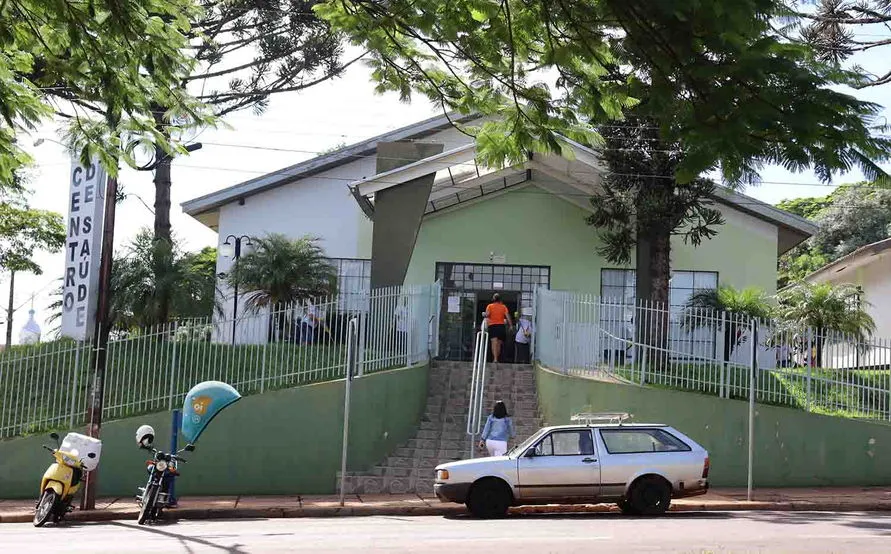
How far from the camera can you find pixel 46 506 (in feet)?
44.4

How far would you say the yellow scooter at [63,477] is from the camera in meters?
13.5

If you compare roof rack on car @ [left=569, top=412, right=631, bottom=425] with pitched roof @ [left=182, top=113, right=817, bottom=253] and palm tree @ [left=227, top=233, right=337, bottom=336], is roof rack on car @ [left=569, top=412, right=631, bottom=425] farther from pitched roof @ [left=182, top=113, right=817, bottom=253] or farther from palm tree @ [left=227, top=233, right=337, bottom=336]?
pitched roof @ [left=182, top=113, right=817, bottom=253]

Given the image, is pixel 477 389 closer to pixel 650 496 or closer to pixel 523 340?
pixel 523 340

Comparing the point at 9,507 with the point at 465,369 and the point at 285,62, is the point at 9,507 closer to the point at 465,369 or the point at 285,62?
the point at 465,369

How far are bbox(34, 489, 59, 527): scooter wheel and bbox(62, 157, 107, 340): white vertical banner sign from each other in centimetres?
510

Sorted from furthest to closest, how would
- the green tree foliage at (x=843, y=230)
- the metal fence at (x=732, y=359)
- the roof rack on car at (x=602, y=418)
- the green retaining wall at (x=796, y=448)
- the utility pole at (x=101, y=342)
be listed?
the green tree foliage at (x=843, y=230)
the metal fence at (x=732, y=359)
the green retaining wall at (x=796, y=448)
the roof rack on car at (x=602, y=418)
the utility pole at (x=101, y=342)

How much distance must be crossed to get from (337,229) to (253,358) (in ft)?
33.7

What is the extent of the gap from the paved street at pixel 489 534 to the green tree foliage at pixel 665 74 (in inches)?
171

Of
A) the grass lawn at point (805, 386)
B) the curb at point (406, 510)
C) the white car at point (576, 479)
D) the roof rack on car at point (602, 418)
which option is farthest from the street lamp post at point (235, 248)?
the white car at point (576, 479)

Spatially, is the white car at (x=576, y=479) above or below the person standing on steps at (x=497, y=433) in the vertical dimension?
below

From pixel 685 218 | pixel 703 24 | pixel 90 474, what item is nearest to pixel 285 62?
pixel 685 218

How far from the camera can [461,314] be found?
27078 mm

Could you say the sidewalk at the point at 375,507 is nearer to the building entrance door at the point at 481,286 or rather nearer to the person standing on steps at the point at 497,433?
the person standing on steps at the point at 497,433

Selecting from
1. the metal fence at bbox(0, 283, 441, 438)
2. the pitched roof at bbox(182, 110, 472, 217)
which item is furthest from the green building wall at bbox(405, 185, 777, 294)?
the metal fence at bbox(0, 283, 441, 438)
